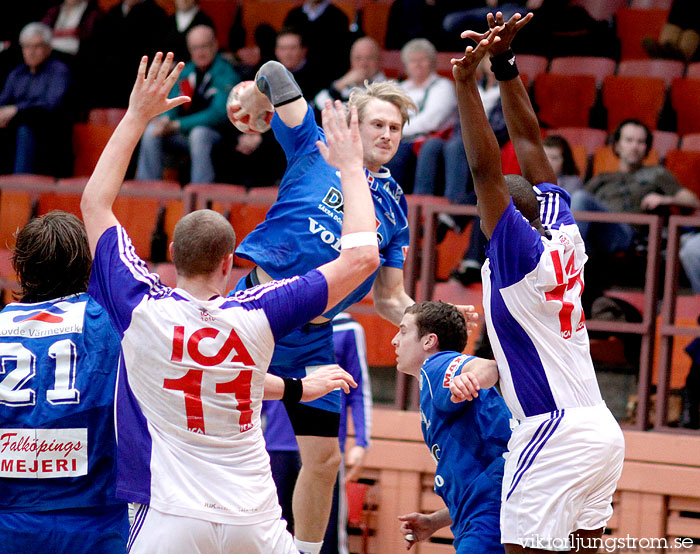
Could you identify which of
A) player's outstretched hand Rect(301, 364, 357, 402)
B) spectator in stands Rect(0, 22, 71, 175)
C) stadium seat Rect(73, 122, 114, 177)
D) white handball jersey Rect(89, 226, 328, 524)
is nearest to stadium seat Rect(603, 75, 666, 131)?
stadium seat Rect(73, 122, 114, 177)

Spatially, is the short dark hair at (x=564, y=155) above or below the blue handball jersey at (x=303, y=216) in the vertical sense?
above

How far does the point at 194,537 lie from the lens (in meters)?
3.03

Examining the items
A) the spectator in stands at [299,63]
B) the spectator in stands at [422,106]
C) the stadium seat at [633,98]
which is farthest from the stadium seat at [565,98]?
the spectator in stands at [299,63]

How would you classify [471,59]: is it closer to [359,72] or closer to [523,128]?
[523,128]

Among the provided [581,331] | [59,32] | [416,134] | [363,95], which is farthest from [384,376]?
[59,32]

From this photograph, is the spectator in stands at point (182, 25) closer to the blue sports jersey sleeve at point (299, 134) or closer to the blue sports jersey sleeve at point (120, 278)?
the blue sports jersey sleeve at point (299, 134)

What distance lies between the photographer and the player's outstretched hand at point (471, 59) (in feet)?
11.5

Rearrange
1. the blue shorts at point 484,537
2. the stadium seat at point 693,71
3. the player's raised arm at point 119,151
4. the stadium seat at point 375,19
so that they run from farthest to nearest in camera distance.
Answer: the stadium seat at point 375,19, the stadium seat at point 693,71, the blue shorts at point 484,537, the player's raised arm at point 119,151

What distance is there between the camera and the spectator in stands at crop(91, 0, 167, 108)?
10531 mm

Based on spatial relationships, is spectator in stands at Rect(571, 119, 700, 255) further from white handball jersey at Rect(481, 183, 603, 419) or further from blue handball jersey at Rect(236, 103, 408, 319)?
white handball jersey at Rect(481, 183, 603, 419)

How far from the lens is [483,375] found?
3.62 metres

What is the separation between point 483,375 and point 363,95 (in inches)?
63.0

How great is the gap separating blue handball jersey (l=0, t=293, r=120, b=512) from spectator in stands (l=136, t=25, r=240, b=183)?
5597mm

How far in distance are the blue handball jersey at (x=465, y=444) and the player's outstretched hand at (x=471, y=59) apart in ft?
3.50
